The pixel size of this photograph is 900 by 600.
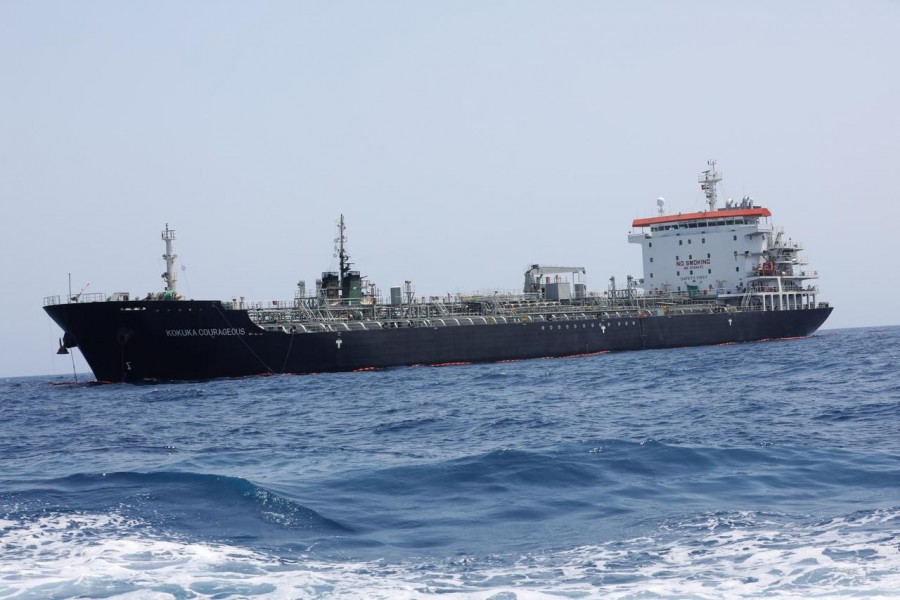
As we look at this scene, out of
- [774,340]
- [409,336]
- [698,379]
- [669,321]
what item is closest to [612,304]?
[669,321]

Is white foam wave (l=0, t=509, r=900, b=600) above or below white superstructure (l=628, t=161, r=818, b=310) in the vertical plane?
below

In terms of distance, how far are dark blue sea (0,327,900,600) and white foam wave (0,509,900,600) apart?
27mm

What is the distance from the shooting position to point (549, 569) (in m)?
8.16

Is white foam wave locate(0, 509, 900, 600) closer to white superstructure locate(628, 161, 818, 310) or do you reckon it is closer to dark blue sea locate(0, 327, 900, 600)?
dark blue sea locate(0, 327, 900, 600)

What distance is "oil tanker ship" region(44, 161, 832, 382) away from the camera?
38.2 meters

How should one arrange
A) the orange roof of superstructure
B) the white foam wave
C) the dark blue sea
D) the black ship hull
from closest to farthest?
the white foam wave → the dark blue sea → the black ship hull → the orange roof of superstructure

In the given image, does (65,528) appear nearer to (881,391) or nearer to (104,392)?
(881,391)

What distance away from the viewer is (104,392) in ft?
113

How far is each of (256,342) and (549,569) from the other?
109 ft

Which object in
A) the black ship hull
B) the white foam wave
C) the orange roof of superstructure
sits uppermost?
the orange roof of superstructure

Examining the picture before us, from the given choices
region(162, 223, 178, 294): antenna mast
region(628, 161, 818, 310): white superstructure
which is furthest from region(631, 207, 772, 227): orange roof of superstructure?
region(162, 223, 178, 294): antenna mast

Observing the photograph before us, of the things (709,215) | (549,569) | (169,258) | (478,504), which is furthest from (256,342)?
(709,215)

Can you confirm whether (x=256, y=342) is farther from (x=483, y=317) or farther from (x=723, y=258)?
(x=723, y=258)

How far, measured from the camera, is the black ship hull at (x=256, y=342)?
37.7 m
